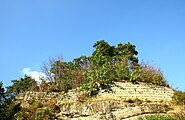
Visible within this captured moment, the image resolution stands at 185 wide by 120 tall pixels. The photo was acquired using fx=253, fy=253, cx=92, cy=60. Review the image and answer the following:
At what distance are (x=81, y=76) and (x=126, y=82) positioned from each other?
3.57m

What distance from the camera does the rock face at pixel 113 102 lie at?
1488 centimetres

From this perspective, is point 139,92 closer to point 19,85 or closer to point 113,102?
point 113,102

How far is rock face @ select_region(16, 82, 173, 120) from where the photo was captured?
48.8 feet

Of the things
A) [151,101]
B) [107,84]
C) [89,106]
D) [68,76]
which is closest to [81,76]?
[68,76]

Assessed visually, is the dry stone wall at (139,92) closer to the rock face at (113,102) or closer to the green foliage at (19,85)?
the rock face at (113,102)

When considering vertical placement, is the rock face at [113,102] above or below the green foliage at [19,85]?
below

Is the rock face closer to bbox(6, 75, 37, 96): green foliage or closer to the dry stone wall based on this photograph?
A: the dry stone wall

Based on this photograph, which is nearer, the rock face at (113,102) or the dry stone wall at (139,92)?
the rock face at (113,102)

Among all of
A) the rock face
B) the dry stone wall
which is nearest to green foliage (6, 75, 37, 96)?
the rock face

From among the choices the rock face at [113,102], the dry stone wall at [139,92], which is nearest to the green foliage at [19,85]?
the rock face at [113,102]

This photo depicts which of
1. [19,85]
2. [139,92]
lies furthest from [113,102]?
[19,85]

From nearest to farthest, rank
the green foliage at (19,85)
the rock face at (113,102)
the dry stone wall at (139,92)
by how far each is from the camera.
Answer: the rock face at (113,102) → the dry stone wall at (139,92) → the green foliage at (19,85)

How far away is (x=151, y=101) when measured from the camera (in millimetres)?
16516

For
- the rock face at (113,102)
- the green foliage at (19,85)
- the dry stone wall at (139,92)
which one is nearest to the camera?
the rock face at (113,102)
